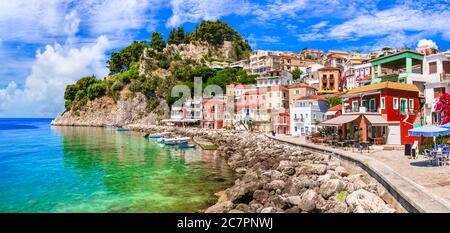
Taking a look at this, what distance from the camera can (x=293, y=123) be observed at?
4384 centimetres

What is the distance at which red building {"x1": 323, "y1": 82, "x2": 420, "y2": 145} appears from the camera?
25.0m

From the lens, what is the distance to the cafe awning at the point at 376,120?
79.7 ft

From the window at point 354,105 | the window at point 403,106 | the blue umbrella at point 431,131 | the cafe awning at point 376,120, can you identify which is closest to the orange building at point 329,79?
the window at point 354,105

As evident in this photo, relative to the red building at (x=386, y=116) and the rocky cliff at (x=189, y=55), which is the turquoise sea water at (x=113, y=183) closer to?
the red building at (x=386, y=116)

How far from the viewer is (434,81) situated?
28250mm

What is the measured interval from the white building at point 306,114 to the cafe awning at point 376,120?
16280 millimetres

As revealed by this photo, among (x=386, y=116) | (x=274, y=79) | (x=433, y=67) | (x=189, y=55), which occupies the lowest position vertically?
(x=386, y=116)

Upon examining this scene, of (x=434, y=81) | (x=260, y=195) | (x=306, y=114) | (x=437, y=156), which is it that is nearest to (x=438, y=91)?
(x=434, y=81)

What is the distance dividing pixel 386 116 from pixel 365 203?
56.7 feet

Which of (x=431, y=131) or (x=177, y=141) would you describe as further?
(x=177, y=141)

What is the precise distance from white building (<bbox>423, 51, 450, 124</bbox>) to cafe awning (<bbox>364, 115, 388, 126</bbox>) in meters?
4.21

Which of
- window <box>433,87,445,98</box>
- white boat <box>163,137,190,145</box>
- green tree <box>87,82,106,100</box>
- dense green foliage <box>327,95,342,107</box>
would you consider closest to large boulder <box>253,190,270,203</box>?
window <box>433,87,445,98</box>

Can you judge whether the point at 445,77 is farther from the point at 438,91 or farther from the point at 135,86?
the point at 135,86

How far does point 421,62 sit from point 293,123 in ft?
56.6
